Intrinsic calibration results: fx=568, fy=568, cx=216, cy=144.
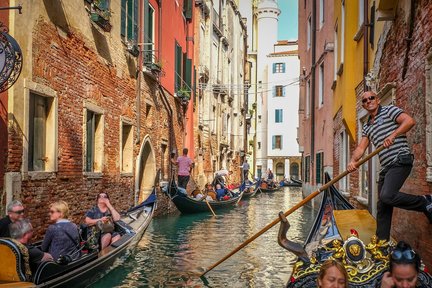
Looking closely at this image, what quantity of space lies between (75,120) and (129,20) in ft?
9.51

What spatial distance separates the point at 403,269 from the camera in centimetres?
238

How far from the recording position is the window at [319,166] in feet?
41.7

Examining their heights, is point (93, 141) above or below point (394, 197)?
above

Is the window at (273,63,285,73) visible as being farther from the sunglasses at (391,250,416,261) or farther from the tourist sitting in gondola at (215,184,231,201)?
the sunglasses at (391,250,416,261)

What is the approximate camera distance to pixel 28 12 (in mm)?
5898

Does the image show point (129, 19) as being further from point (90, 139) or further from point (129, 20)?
point (90, 139)

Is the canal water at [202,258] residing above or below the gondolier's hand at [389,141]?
below

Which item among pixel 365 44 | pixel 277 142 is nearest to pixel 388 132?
pixel 365 44

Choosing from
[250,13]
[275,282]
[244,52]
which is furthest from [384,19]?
[250,13]

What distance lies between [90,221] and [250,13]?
104 feet

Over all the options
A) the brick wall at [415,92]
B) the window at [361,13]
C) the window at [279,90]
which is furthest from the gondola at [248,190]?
the window at [279,90]

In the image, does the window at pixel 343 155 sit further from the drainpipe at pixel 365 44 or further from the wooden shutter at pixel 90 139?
the wooden shutter at pixel 90 139

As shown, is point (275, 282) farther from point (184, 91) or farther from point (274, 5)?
point (274, 5)

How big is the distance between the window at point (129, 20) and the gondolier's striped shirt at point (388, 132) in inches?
239
